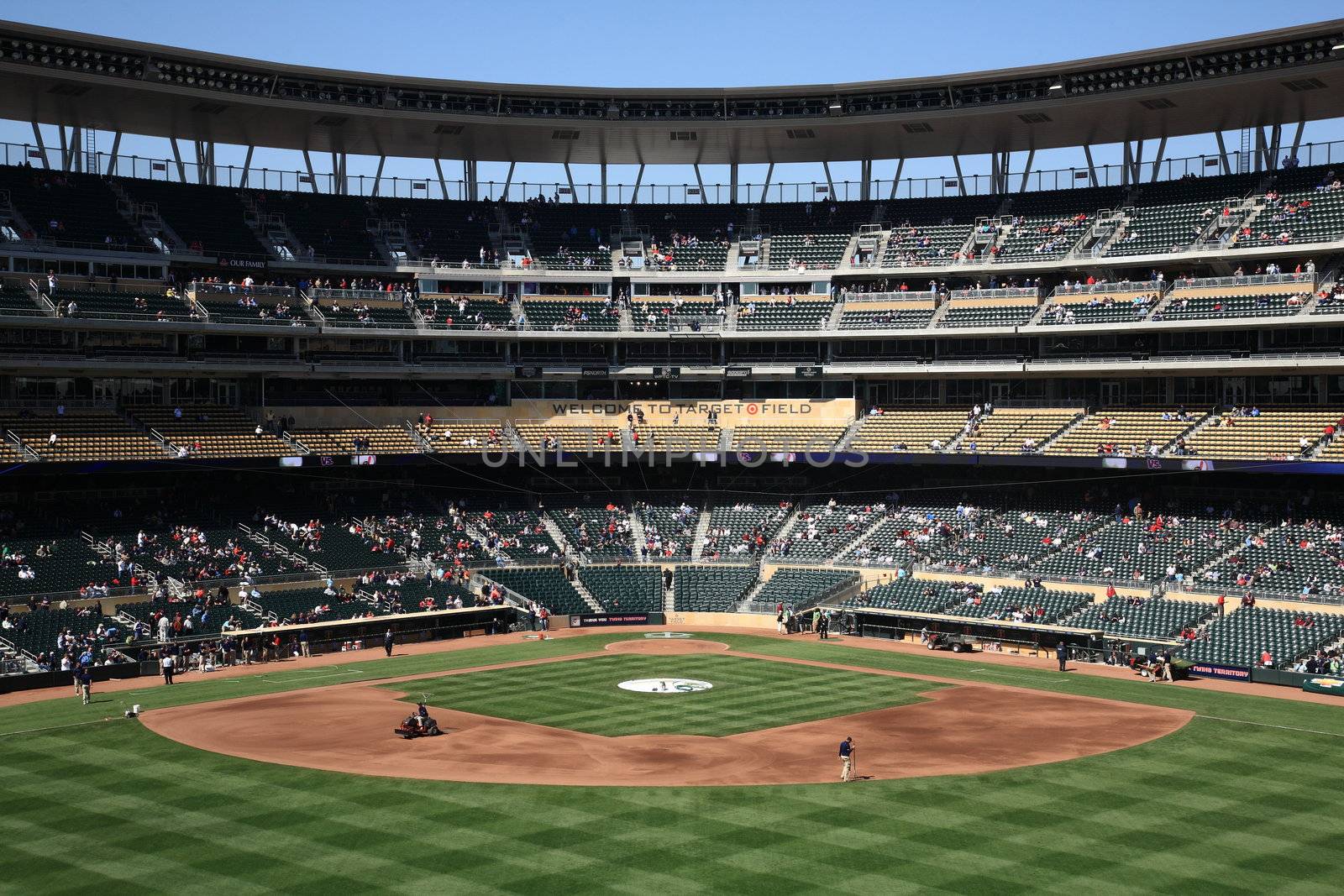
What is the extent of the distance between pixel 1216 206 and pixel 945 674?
35307 millimetres

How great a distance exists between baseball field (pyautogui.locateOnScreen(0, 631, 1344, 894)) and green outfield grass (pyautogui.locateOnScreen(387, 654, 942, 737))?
211 mm

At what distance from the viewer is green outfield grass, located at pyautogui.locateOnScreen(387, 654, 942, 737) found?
4334 centimetres

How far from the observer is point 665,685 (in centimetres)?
4988

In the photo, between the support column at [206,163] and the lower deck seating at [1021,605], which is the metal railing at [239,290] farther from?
the lower deck seating at [1021,605]

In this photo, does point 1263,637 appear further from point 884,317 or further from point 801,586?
point 884,317

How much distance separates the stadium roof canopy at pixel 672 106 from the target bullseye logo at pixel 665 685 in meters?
40.2

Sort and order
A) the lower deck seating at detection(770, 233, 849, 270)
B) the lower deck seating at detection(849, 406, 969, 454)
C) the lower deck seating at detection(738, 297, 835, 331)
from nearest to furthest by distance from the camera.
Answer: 1. the lower deck seating at detection(849, 406, 969, 454)
2. the lower deck seating at detection(738, 297, 835, 331)
3. the lower deck seating at detection(770, 233, 849, 270)

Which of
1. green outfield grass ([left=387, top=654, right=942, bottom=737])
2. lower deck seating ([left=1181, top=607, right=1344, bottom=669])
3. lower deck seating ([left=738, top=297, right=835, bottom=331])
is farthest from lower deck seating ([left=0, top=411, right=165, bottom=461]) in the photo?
lower deck seating ([left=1181, top=607, right=1344, bottom=669])

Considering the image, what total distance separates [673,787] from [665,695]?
1316cm

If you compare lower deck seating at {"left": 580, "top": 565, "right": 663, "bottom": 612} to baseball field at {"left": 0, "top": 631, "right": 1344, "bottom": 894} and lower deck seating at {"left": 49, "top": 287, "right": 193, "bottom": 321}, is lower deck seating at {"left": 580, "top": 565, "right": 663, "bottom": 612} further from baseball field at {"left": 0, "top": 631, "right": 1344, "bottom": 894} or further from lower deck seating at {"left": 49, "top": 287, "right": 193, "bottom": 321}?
lower deck seating at {"left": 49, "top": 287, "right": 193, "bottom": 321}

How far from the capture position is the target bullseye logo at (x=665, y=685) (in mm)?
48875

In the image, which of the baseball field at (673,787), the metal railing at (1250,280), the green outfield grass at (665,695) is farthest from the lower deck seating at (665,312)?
the baseball field at (673,787)

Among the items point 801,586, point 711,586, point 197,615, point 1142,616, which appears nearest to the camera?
point 1142,616

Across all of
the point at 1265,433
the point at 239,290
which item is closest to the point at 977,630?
the point at 1265,433
